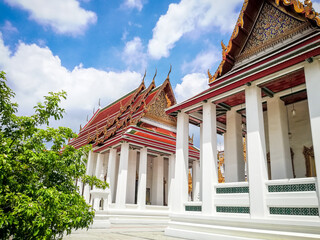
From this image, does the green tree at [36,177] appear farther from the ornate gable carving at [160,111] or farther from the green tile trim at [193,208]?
the ornate gable carving at [160,111]

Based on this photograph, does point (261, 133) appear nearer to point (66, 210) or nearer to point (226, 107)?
point (226, 107)

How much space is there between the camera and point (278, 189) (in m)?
5.39

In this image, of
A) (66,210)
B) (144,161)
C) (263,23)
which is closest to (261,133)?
(263,23)

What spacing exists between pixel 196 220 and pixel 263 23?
6.08 m

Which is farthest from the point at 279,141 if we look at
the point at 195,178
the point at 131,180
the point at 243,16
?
the point at 195,178

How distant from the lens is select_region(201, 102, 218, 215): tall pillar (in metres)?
6.65

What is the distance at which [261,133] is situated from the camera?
6.03 metres

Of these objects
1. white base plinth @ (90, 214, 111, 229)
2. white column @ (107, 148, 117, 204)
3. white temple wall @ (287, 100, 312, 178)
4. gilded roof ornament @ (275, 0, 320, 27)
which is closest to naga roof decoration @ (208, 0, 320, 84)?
gilded roof ornament @ (275, 0, 320, 27)

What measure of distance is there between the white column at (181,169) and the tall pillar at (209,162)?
2.69ft

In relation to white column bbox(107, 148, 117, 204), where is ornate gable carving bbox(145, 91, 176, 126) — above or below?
above

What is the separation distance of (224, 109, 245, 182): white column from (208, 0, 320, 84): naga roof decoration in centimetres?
153

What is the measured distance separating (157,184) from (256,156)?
977 centimetres

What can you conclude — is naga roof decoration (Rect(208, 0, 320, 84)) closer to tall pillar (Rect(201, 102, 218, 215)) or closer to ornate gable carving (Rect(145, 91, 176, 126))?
tall pillar (Rect(201, 102, 218, 215))

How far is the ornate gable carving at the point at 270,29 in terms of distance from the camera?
7.02 meters
